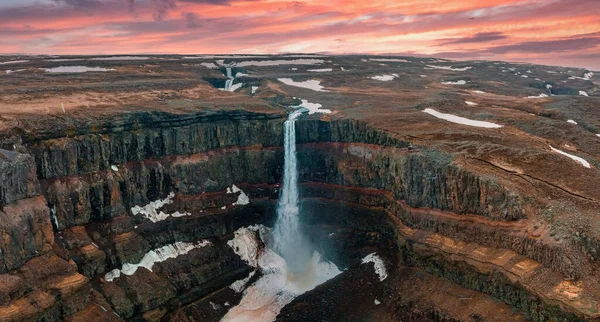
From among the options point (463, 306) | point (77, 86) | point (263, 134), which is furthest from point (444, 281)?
point (77, 86)

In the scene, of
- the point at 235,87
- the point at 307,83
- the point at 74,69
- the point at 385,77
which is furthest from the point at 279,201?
the point at 385,77

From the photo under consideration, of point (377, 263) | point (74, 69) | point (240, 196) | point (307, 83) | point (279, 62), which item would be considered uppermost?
point (74, 69)

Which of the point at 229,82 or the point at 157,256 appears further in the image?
the point at 229,82

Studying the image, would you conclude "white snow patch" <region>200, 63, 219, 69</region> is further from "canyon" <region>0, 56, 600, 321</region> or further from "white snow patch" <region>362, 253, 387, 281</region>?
"white snow patch" <region>362, 253, 387, 281</region>

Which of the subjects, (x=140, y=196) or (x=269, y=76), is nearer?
(x=140, y=196)

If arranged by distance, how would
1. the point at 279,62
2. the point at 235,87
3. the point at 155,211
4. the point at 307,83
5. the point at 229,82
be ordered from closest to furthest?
the point at 155,211 → the point at 235,87 → the point at 229,82 → the point at 307,83 → the point at 279,62

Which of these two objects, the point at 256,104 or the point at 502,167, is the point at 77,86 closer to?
the point at 256,104

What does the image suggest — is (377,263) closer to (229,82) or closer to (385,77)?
(229,82)
